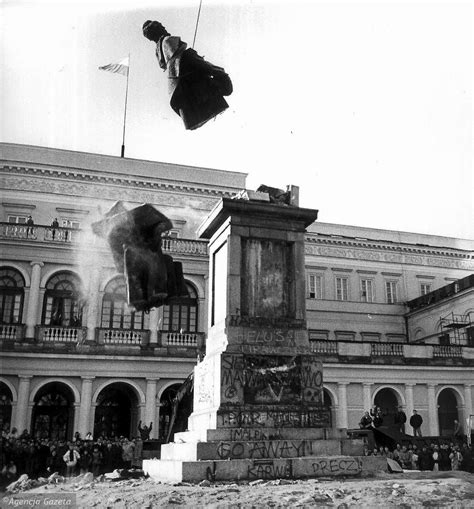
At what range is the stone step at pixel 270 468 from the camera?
7383 millimetres

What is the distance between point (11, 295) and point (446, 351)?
77.5 feet

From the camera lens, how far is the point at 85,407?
2867 cm

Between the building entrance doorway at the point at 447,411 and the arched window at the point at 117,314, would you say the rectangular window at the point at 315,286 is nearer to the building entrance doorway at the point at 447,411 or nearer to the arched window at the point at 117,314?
the building entrance doorway at the point at 447,411

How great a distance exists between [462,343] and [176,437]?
30.7 metres

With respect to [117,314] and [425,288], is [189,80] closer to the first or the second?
[117,314]

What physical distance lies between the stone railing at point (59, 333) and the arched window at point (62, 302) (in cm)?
80

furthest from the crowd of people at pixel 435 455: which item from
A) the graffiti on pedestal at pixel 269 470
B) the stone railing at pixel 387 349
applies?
the graffiti on pedestal at pixel 269 470

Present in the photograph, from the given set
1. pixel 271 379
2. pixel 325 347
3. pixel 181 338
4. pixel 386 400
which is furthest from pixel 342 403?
pixel 271 379

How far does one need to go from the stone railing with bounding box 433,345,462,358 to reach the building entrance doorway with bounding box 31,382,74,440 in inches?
777

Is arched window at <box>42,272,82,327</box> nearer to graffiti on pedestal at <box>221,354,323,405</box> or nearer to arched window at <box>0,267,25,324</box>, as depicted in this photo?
arched window at <box>0,267,25,324</box>

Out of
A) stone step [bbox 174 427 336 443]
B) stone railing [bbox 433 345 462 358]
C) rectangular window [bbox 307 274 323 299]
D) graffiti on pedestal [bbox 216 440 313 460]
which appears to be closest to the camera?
graffiti on pedestal [bbox 216 440 313 460]

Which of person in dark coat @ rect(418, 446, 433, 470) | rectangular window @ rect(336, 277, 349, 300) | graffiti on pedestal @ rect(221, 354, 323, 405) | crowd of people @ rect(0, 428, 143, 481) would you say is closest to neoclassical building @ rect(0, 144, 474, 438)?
rectangular window @ rect(336, 277, 349, 300)

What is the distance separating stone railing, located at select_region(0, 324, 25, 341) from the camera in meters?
29.2

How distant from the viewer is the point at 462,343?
121ft
